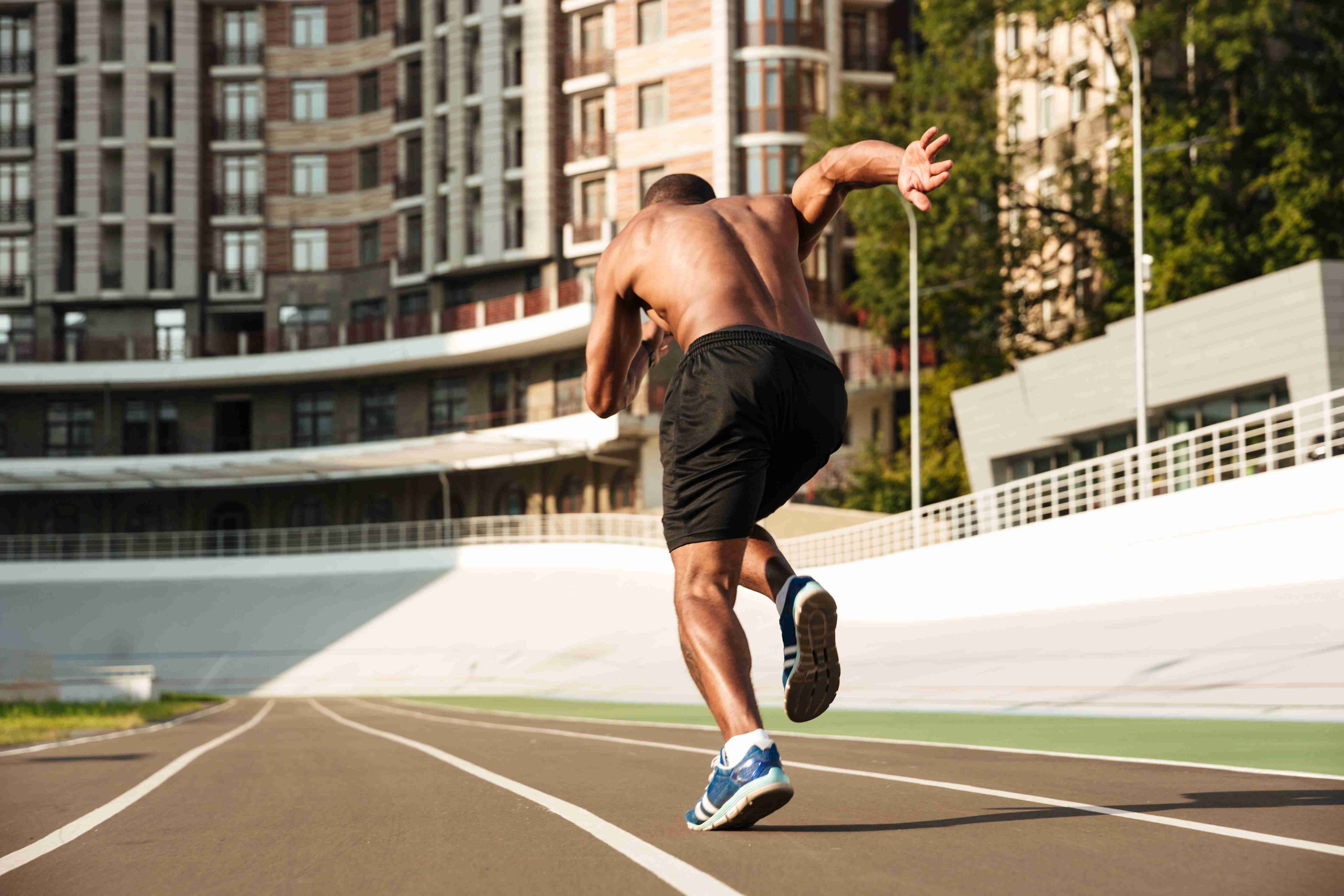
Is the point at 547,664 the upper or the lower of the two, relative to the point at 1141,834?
lower

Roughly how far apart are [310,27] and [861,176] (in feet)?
223

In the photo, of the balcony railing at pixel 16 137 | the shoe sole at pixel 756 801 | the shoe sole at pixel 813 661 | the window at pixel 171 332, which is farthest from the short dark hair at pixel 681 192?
the balcony railing at pixel 16 137

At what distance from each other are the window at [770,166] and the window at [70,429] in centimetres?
3311

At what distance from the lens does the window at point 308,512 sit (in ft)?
208

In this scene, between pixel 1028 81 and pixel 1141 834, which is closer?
pixel 1141 834

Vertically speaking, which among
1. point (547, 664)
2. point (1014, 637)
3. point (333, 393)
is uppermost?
point (333, 393)

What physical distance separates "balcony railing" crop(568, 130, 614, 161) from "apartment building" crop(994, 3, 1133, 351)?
1584 cm

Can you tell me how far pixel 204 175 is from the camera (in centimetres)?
6719

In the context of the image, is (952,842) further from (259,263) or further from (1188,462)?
(259,263)

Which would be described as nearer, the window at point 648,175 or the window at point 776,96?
the window at point 776,96

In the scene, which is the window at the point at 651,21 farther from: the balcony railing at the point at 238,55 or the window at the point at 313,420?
the window at the point at 313,420

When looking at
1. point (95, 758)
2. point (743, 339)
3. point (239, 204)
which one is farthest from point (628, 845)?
point (239, 204)

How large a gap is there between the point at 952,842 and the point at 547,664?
3616 centimetres

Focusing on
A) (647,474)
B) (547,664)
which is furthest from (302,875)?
(647,474)
